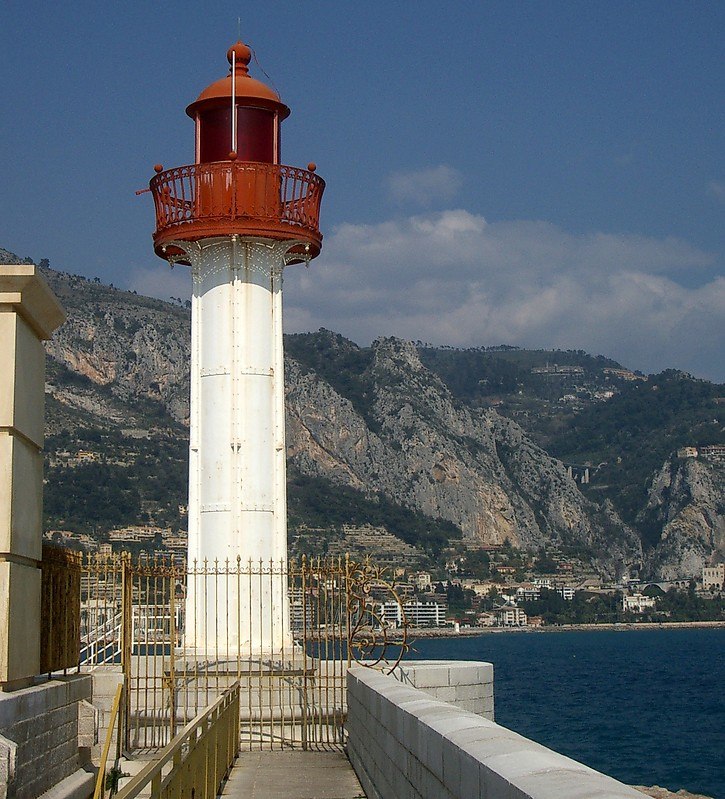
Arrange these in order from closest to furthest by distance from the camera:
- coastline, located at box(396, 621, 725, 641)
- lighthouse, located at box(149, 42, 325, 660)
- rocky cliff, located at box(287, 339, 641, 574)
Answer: lighthouse, located at box(149, 42, 325, 660), coastline, located at box(396, 621, 725, 641), rocky cliff, located at box(287, 339, 641, 574)

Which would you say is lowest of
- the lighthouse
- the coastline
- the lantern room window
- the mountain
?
the coastline

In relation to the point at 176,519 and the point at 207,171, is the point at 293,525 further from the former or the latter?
the point at 207,171

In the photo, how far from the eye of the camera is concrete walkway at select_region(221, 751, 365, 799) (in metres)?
11.8

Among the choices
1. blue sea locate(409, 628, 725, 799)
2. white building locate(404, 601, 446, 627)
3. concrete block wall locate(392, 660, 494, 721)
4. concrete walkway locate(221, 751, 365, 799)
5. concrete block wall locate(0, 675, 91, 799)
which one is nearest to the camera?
concrete block wall locate(0, 675, 91, 799)

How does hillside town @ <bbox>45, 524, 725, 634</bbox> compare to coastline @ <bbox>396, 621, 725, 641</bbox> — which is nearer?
hillside town @ <bbox>45, 524, 725, 634</bbox>

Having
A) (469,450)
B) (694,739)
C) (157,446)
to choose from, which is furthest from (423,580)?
(694,739)

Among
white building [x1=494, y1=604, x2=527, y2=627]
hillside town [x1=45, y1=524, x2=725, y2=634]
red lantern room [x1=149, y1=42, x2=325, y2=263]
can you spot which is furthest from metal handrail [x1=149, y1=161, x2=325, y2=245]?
white building [x1=494, y1=604, x2=527, y2=627]

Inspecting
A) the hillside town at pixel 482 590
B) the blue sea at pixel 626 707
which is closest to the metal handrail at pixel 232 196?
the blue sea at pixel 626 707

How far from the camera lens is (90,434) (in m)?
122

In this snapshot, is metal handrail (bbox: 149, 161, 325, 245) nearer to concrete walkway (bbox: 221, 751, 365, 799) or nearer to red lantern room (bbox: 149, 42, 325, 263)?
red lantern room (bbox: 149, 42, 325, 263)

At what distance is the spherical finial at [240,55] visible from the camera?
777 inches

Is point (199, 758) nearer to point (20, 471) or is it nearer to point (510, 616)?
point (20, 471)

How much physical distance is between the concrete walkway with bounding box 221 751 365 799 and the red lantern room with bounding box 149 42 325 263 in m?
7.59

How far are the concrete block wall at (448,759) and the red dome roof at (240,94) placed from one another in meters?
9.77
